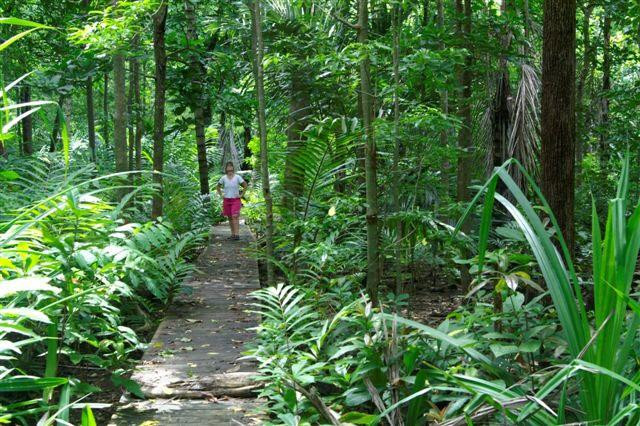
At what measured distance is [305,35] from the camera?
8.01 meters

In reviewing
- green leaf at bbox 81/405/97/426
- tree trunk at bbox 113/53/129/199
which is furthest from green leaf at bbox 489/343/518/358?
tree trunk at bbox 113/53/129/199

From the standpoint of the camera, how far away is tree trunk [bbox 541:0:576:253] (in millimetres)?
4613

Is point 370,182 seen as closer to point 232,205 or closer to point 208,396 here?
point 208,396

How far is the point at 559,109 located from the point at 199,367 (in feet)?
9.96

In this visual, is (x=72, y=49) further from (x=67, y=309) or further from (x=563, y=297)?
(x=563, y=297)

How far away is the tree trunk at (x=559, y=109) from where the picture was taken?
182 inches

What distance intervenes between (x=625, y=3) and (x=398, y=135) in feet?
17.5

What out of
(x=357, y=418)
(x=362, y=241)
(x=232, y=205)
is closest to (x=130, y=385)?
(x=357, y=418)

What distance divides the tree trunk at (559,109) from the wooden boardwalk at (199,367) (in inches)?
94.9

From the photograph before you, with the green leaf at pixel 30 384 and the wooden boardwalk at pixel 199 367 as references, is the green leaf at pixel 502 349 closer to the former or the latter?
the wooden boardwalk at pixel 199 367

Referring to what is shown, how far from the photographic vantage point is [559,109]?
4645mm

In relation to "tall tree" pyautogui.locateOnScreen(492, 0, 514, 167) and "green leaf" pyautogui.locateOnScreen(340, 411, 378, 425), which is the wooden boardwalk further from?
"tall tree" pyautogui.locateOnScreen(492, 0, 514, 167)

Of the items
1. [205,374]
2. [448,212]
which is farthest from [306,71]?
[205,374]

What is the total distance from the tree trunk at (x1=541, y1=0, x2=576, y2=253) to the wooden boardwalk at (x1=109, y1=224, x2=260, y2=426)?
2.41 m
